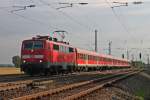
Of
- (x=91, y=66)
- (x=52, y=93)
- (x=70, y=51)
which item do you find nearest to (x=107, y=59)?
(x=91, y=66)

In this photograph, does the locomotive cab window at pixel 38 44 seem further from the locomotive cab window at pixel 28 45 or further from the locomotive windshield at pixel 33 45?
the locomotive cab window at pixel 28 45

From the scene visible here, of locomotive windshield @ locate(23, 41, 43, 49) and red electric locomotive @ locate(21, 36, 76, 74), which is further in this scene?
locomotive windshield @ locate(23, 41, 43, 49)

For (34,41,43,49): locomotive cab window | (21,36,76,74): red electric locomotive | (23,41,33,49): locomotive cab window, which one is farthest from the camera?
(23,41,33,49): locomotive cab window

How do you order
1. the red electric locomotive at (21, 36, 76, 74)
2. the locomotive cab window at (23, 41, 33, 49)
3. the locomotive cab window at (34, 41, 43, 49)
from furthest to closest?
1. the locomotive cab window at (23, 41, 33, 49)
2. the locomotive cab window at (34, 41, 43, 49)
3. the red electric locomotive at (21, 36, 76, 74)

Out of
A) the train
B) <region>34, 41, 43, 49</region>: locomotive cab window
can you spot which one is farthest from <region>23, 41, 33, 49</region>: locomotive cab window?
<region>34, 41, 43, 49</region>: locomotive cab window

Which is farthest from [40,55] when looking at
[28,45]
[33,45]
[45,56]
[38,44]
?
[28,45]

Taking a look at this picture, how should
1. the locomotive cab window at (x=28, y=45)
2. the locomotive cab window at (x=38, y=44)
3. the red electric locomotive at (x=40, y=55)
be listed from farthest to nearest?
the locomotive cab window at (x=28, y=45) → the locomotive cab window at (x=38, y=44) → the red electric locomotive at (x=40, y=55)

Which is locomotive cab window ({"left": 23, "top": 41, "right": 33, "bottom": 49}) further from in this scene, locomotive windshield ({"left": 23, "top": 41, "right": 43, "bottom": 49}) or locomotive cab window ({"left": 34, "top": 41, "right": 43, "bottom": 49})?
locomotive cab window ({"left": 34, "top": 41, "right": 43, "bottom": 49})

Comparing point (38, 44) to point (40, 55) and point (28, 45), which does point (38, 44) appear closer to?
point (28, 45)

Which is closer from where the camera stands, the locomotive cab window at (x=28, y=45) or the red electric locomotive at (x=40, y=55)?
the red electric locomotive at (x=40, y=55)

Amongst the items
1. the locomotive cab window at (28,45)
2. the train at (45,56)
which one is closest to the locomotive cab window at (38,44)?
the train at (45,56)

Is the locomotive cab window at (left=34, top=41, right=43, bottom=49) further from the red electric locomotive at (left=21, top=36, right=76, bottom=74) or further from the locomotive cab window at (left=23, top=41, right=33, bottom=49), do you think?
the locomotive cab window at (left=23, top=41, right=33, bottom=49)

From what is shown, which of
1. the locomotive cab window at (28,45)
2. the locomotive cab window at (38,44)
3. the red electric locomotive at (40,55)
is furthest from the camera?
the locomotive cab window at (28,45)

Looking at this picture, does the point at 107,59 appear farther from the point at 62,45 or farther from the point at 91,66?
the point at 62,45
